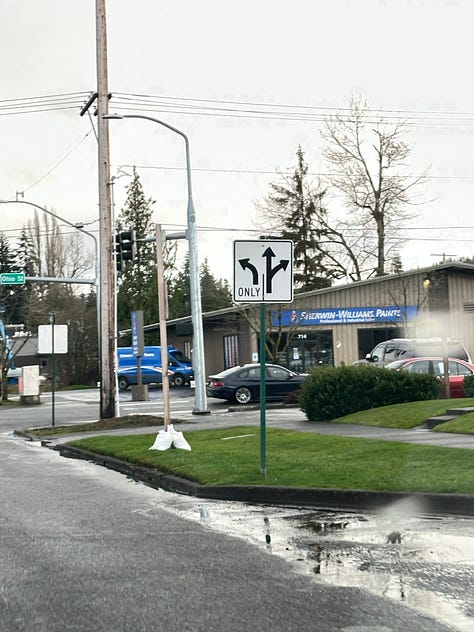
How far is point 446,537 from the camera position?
879cm

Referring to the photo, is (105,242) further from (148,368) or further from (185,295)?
(185,295)

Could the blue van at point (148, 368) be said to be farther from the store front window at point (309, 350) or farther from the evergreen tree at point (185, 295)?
the evergreen tree at point (185, 295)

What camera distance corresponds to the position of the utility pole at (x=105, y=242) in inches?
1049

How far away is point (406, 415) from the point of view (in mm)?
21859

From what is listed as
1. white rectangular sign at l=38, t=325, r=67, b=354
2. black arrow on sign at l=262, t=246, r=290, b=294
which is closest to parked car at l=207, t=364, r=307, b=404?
white rectangular sign at l=38, t=325, r=67, b=354

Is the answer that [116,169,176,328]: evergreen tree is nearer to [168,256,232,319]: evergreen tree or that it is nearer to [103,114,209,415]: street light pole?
[168,256,232,319]: evergreen tree

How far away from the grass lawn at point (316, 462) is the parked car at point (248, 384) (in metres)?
16.6

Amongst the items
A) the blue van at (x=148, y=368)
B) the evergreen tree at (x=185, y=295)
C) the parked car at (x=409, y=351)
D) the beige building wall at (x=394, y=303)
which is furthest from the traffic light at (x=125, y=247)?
the evergreen tree at (x=185, y=295)

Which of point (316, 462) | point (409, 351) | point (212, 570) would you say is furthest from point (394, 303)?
point (212, 570)

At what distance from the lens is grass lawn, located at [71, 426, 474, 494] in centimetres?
1148

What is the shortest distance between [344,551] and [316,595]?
166cm

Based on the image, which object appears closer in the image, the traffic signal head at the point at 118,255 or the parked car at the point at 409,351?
the traffic signal head at the point at 118,255

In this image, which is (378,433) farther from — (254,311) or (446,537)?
(254,311)

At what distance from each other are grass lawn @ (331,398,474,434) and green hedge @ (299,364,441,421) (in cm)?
38
